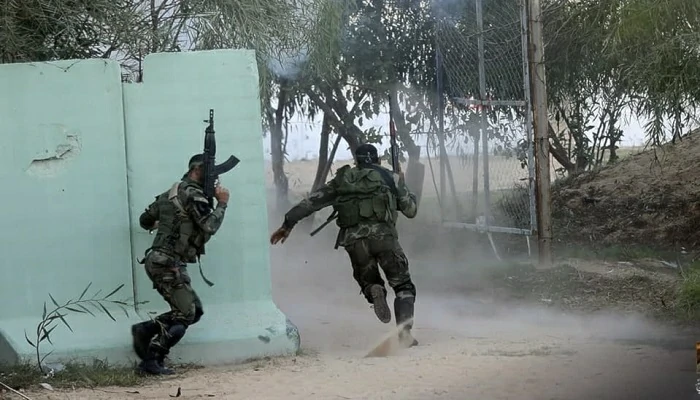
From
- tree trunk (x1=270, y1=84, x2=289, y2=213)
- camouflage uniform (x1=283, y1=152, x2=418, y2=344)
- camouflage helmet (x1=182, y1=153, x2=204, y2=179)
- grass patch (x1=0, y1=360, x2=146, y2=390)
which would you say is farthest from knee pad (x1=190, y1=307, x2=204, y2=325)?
tree trunk (x1=270, y1=84, x2=289, y2=213)

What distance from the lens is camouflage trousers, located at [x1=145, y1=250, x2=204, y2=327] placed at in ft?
20.9

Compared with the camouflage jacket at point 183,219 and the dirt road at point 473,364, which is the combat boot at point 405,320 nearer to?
the dirt road at point 473,364

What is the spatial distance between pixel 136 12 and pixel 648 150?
22.0 feet

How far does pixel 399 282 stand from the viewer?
24.6 feet

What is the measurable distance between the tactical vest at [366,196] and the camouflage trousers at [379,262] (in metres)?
0.16

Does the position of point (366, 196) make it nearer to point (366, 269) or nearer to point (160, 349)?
point (366, 269)

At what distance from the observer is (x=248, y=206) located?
698 centimetres

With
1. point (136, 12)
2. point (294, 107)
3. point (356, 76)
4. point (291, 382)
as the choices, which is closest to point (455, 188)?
point (356, 76)

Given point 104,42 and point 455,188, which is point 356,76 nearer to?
point 455,188

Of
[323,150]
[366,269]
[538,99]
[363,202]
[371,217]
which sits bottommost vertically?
[366,269]

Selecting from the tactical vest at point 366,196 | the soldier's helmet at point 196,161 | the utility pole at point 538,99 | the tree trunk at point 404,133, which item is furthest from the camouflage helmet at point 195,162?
the tree trunk at point 404,133

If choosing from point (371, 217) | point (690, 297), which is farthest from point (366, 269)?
point (690, 297)

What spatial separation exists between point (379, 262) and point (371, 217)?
35 cm

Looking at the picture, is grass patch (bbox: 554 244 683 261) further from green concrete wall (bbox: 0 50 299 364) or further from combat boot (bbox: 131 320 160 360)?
combat boot (bbox: 131 320 160 360)
